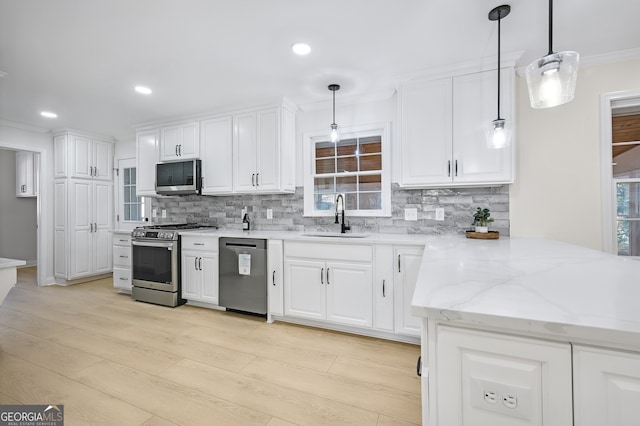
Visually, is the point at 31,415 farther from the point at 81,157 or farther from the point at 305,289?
the point at 81,157

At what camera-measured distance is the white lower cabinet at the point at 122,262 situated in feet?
13.5

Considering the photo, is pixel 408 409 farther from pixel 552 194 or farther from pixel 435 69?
pixel 435 69

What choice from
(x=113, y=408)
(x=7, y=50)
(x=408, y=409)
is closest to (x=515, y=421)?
(x=408, y=409)

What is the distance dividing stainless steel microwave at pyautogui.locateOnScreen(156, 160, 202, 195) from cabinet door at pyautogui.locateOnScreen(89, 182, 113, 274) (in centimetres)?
189

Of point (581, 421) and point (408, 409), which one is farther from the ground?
point (581, 421)

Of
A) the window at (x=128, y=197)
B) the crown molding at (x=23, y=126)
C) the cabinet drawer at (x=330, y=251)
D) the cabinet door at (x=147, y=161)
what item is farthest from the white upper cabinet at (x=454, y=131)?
the crown molding at (x=23, y=126)

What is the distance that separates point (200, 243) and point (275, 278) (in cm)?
111

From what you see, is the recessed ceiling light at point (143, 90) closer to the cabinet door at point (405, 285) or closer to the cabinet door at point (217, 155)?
the cabinet door at point (217, 155)

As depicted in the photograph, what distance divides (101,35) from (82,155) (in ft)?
11.8

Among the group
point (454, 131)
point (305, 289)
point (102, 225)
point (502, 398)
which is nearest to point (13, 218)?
point (102, 225)

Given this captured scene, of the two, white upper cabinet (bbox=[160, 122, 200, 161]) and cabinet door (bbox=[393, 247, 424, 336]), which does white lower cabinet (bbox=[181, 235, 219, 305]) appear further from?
cabinet door (bbox=[393, 247, 424, 336])

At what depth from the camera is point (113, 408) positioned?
175 cm

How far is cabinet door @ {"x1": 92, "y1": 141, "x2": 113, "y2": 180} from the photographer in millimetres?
4996

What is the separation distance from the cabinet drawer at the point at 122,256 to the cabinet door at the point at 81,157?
1.62m
